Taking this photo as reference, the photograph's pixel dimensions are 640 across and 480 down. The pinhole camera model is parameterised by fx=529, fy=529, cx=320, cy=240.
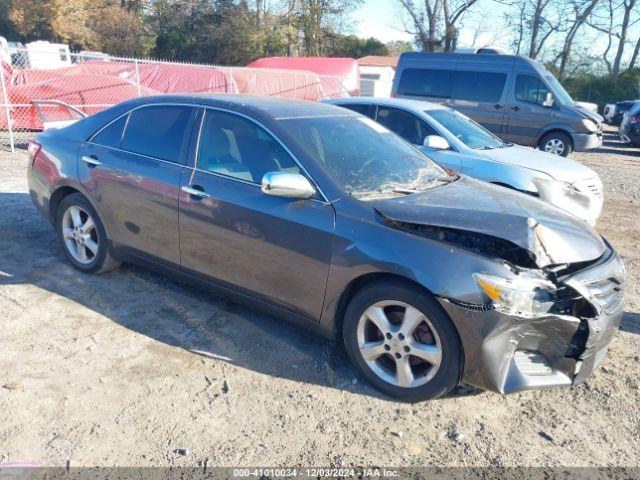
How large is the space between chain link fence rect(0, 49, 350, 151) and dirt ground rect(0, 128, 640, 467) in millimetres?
6794

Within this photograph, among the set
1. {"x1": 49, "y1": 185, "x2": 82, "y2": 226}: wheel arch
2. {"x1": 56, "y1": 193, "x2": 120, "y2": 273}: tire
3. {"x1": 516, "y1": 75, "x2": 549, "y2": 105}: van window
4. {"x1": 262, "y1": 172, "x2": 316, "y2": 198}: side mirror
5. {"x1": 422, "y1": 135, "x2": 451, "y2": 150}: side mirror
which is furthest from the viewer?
{"x1": 516, "y1": 75, "x2": 549, "y2": 105}: van window

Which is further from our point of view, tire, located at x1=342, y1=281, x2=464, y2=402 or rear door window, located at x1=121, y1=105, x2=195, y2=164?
rear door window, located at x1=121, y1=105, x2=195, y2=164

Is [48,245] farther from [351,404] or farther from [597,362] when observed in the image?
[597,362]

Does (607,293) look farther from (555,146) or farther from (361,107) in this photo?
(555,146)

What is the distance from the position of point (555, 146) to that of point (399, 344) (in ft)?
36.3

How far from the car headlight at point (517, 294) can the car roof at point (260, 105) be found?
1.83 m

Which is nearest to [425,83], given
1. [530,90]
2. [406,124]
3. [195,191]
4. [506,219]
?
[530,90]

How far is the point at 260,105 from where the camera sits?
12.8 ft

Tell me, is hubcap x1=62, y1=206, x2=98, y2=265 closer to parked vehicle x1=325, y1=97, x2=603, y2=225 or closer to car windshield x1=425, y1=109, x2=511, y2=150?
parked vehicle x1=325, y1=97, x2=603, y2=225

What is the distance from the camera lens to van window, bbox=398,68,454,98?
42.3 feet

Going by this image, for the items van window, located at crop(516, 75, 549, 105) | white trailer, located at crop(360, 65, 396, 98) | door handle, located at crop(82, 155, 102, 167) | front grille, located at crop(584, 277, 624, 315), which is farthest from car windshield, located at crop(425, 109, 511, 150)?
white trailer, located at crop(360, 65, 396, 98)

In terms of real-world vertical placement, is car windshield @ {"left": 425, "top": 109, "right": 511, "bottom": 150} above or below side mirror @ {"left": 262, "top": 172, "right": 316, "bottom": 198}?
below

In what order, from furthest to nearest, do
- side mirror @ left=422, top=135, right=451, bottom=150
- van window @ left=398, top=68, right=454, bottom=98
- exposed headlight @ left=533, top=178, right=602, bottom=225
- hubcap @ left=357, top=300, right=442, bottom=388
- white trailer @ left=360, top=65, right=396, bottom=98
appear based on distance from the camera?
white trailer @ left=360, top=65, right=396, bottom=98 < van window @ left=398, top=68, right=454, bottom=98 < side mirror @ left=422, top=135, right=451, bottom=150 < exposed headlight @ left=533, top=178, right=602, bottom=225 < hubcap @ left=357, top=300, right=442, bottom=388

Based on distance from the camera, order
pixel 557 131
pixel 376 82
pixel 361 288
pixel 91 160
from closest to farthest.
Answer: pixel 361 288, pixel 91 160, pixel 557 131, pixel 376 82
